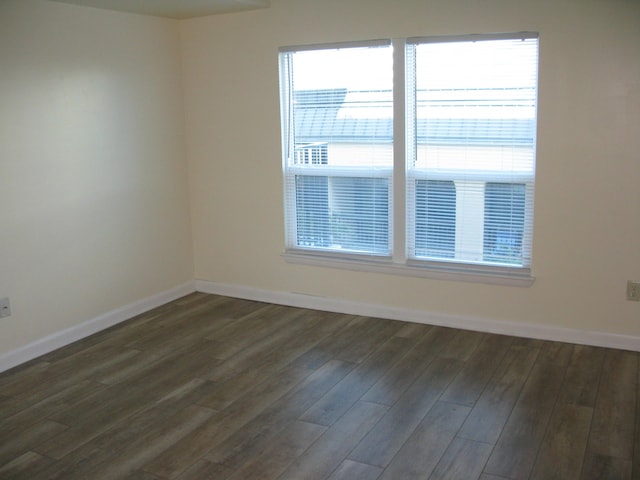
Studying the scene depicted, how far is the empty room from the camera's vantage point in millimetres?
3203

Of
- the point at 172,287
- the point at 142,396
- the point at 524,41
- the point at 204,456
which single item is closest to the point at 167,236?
the point at 172,287

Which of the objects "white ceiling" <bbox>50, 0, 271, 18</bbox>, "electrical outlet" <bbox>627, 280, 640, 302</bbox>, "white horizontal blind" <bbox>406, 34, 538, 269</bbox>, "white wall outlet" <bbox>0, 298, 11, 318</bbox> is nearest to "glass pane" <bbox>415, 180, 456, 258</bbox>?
"white horizontal blind" <bbox>406, 34, 538, 269</bbox>

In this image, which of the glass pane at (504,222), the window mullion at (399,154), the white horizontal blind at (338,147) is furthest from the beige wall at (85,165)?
the glass pane at (504,222)

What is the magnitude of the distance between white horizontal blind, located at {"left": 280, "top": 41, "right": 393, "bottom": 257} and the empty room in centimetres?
2

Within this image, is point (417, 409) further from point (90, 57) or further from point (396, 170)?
point (90, 57)

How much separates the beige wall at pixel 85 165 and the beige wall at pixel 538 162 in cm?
32

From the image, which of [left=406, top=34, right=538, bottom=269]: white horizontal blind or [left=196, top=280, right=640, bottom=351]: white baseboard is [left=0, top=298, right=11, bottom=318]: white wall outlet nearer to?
[left=196, top=280, right=640, bottom=351]: white baseboard

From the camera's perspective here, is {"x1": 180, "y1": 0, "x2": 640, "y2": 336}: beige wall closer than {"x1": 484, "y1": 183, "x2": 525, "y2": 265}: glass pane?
Yes

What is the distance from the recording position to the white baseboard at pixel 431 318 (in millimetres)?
4109

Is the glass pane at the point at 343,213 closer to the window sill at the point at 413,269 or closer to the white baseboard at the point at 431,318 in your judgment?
the window sill at the point at 413,269

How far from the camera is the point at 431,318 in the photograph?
4594 millimetres

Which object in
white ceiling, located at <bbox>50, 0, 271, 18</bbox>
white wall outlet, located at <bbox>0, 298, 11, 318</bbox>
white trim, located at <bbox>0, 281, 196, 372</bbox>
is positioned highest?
white ceiling, located at <bbox>50, 0, 271, 18</bbox>

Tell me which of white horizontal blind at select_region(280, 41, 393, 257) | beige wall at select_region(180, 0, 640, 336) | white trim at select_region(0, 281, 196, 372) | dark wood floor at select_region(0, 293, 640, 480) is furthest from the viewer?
white horizontal blind at select_region(280, 41, 393, 257)

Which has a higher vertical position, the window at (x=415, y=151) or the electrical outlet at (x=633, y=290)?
the window at (x=415, y=151)
